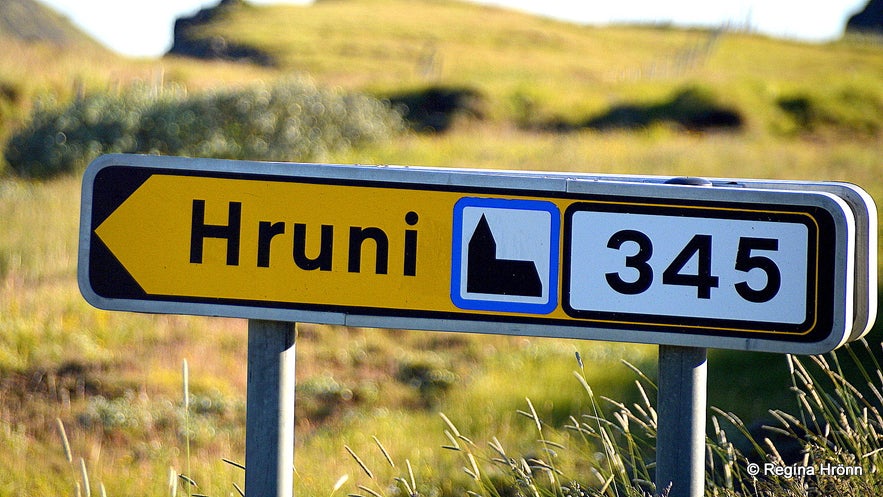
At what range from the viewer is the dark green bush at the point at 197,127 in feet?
59.0

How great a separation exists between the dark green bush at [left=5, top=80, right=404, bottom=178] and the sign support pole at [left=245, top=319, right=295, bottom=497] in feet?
53.6

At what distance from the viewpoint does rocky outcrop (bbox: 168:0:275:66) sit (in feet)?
157

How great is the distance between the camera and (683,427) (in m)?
1.49

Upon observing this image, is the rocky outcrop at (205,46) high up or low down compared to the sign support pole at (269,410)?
up

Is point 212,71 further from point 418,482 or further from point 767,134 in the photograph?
point 418,482

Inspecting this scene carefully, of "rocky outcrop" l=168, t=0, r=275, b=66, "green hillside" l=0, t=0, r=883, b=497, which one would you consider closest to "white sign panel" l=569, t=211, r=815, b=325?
"green hillside" l=0, t=0, r=883, b=497

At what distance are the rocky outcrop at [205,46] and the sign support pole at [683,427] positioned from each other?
4432cm

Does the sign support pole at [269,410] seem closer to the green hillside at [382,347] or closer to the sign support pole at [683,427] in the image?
the green hillside at [382,347]

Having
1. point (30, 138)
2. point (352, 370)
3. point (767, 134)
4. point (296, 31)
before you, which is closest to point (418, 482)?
point (352, 370)

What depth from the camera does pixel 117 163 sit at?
1.61 m

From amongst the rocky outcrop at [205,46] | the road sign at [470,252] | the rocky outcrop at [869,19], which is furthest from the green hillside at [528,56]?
the road sign at [470,252]

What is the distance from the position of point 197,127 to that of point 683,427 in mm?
18261

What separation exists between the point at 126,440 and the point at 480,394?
2.61 metres

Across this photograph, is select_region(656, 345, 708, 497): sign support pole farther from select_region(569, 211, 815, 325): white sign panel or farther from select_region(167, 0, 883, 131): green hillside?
select_region(167, 0, 883, 131): green hillside
